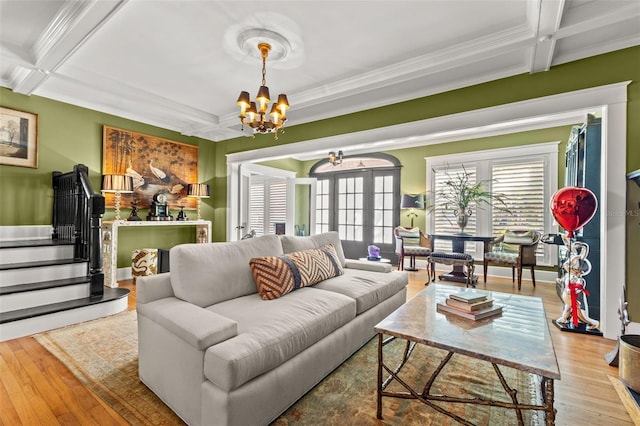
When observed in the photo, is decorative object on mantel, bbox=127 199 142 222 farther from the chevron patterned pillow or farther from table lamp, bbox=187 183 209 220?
the chevron patterned pillow

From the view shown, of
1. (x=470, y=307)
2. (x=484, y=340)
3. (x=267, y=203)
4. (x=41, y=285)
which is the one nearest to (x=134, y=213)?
(x=41, y=285)

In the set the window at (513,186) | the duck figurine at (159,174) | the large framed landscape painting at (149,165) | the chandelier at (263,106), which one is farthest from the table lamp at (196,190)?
the window at (513,186)

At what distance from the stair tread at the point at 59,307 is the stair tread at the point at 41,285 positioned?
0.58ft

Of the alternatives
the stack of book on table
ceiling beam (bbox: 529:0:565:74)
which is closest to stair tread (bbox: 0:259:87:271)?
the stack of book on table

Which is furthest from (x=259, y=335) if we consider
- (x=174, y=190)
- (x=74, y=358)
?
(x=174, y=190)

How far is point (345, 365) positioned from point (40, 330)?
277cm

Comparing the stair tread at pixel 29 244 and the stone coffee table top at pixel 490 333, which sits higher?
the stair tread at pixel 29 244

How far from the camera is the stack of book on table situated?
1.84 meters

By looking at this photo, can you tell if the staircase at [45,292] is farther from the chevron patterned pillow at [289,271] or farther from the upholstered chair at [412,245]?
the upholstered chair at [412,245]

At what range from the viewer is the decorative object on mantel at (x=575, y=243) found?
2688 mm

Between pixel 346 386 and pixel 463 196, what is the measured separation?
4.26m

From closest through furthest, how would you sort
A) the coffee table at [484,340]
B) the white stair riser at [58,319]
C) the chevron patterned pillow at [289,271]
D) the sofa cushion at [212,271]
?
the coffee table at [484,340] < the sofa cushion at [212,271] < the chevron patterned pillow at [289,271] < the white stair riser at [58,319]

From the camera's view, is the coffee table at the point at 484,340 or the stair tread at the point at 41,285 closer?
the coffee table at the point at 484,340

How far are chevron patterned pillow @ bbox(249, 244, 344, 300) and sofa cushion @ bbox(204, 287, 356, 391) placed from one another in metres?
0.07
